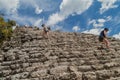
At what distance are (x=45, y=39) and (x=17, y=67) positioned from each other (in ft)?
26.7

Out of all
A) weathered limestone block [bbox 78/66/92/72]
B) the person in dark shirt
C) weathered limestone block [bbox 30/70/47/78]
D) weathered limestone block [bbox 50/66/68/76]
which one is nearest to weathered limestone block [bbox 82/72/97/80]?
weathered limestone block [bbox 78/66/92/72]

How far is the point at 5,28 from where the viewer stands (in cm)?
3722

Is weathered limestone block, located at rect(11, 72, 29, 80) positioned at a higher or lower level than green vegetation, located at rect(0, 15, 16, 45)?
lower

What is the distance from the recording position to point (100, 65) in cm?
1406

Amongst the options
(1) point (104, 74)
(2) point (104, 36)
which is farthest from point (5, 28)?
(1) point (104, 74)

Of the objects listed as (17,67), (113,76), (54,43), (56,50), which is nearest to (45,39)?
(54,43)

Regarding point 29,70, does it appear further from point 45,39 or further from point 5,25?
point 5,25

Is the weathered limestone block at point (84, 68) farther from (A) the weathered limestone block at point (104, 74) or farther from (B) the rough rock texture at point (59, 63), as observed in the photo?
(A) the weathered limestone block at point (104, 74)

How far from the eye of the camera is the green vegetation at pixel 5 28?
3375 cm

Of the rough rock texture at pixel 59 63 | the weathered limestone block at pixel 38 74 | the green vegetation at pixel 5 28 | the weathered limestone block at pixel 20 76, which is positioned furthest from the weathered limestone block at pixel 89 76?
the green vegetation at pixel 5 28

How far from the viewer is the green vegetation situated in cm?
3375

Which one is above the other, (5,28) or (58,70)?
(5,28)

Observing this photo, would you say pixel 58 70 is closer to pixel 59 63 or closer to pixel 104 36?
pixel 59 63

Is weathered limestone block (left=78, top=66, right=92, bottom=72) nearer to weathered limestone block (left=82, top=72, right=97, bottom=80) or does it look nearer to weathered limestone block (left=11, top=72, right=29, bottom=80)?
weathered limestone block (left=82, top=72, right=97, bottom=80)
